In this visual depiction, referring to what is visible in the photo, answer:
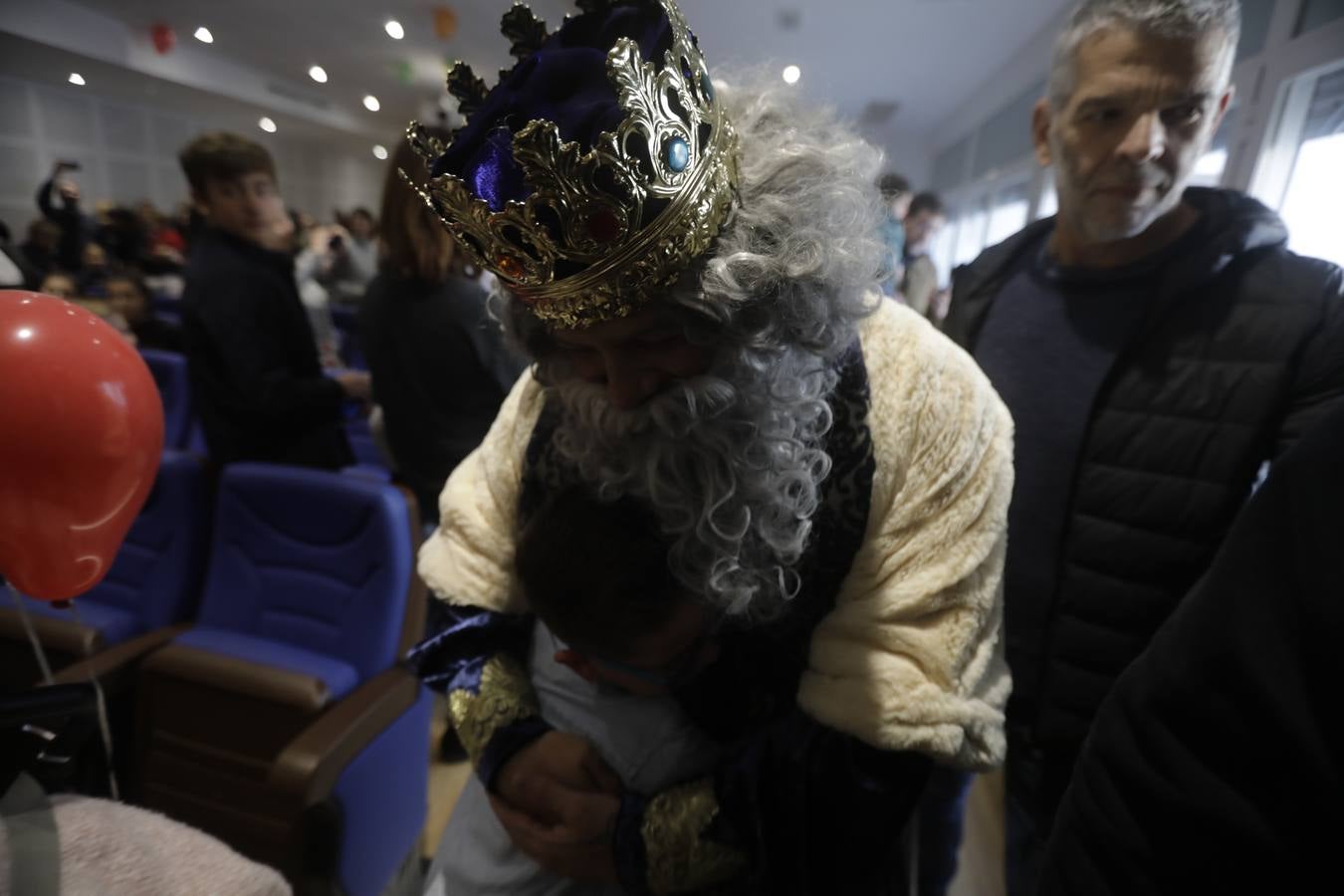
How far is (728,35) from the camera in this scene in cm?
390

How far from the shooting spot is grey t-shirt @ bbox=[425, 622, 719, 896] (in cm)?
73

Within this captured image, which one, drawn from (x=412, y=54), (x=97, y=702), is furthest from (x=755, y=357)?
(x=412, y=54)

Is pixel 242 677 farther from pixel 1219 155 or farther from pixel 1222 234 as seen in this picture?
pixel 1219 155

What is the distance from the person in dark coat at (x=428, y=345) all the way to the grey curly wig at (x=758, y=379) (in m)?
1.05

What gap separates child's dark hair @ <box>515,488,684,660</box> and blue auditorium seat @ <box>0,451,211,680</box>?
1440 mm

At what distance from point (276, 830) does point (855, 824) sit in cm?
118

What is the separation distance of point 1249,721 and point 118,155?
9.24 metres

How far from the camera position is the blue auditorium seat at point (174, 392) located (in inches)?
106

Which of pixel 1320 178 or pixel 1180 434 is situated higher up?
pixel 1320 178

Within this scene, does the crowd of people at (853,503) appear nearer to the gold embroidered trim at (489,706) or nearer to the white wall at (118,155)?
the gold embroidered trim at (489,706)

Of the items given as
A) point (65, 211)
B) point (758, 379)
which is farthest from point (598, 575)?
point (65, 211)

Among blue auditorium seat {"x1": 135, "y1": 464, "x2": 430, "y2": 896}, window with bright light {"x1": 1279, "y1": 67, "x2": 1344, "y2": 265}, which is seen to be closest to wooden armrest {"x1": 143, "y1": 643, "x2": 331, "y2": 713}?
blue auditorium seat {"x1": 135, "y1": 464, "x2": 430, "y2": 896}

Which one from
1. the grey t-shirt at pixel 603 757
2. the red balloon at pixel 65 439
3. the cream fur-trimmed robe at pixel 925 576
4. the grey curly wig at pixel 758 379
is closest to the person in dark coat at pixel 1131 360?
the cream fur-trimmed robe at pixel 925 576

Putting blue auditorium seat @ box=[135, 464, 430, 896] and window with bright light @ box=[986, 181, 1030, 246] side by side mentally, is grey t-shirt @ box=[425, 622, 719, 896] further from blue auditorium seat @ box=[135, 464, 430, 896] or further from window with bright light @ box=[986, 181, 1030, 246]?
window with bright light @ box=[986, 181, 1030, 246]
